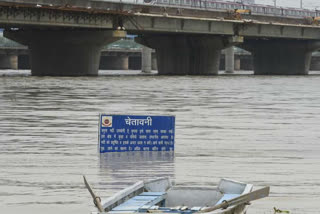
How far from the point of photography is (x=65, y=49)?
323 ft

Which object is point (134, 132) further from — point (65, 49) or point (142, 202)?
point (65, 49)

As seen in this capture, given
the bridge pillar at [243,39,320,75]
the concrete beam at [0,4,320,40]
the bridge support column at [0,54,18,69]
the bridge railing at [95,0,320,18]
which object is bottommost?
the bridge support column at [0,54,18,69]

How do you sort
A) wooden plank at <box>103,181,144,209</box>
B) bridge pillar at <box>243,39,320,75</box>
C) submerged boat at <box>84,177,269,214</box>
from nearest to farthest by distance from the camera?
wooden plank at <box>103,181,144,209</box> → submerged boat at <box>84,177,269,214</box> → bridge pillar at <box>243,39,320,75</box>

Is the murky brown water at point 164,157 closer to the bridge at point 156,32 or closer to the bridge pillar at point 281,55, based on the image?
the bridge at point 156,32

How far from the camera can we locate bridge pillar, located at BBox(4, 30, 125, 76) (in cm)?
9859

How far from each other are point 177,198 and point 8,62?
179989mm

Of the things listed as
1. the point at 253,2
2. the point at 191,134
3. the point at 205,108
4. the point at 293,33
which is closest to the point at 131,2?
the point at 293,33

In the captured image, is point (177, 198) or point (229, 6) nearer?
point (177, 198)

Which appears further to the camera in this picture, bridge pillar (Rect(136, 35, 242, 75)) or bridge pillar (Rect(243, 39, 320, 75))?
bridge pillar (Rect(243, 39, 320, 75))

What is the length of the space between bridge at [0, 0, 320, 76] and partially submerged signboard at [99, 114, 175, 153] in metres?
63.3

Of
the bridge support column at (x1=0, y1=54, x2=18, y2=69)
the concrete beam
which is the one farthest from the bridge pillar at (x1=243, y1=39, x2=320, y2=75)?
the bridge support column at (x1=0, y1=54, x2=18, y2=69)

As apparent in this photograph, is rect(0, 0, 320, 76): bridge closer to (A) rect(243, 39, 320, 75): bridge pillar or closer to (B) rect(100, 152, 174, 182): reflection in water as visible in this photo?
(A) rect(243, 39, 320, 75): bridge pillar

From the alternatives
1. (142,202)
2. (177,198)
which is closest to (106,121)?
(177,198)

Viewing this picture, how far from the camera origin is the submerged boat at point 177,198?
11.7 meters
